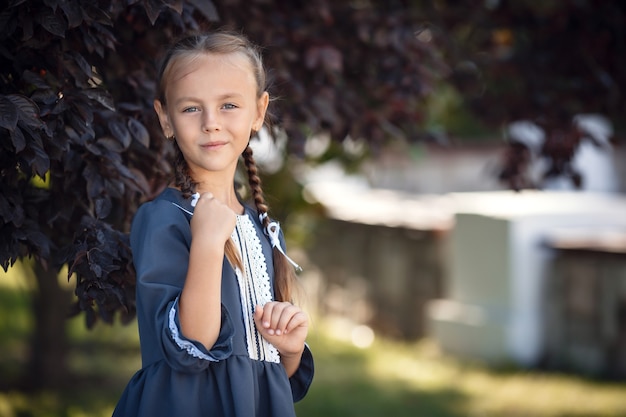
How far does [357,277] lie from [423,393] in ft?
7.32

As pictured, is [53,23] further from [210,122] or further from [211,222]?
[211,222]

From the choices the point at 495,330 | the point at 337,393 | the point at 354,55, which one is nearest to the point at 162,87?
the point at 354,55

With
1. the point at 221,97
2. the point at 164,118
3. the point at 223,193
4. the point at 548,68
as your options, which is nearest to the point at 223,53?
the point at 221,97

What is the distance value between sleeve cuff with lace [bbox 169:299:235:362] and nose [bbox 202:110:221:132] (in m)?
0.37

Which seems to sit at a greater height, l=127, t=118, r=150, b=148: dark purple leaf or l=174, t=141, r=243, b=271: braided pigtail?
l=127, t=118, r=150, b=148: dark purple leaf

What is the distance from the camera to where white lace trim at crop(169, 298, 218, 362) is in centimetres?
174

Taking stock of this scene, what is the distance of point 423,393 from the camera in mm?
5590

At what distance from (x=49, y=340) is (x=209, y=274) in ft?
14.1

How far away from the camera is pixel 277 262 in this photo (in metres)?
2.09

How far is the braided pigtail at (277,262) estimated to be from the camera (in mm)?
2066

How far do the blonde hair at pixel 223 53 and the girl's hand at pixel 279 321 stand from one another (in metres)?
0.13

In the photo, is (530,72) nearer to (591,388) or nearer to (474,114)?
(474,114)

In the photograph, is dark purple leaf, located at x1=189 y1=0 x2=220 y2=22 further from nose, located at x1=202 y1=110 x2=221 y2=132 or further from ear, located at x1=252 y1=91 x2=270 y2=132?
nose, located at x1=202 y1=110 x2=221 y2=132

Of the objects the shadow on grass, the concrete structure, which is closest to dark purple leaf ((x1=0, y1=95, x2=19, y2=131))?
the shadow on grass
